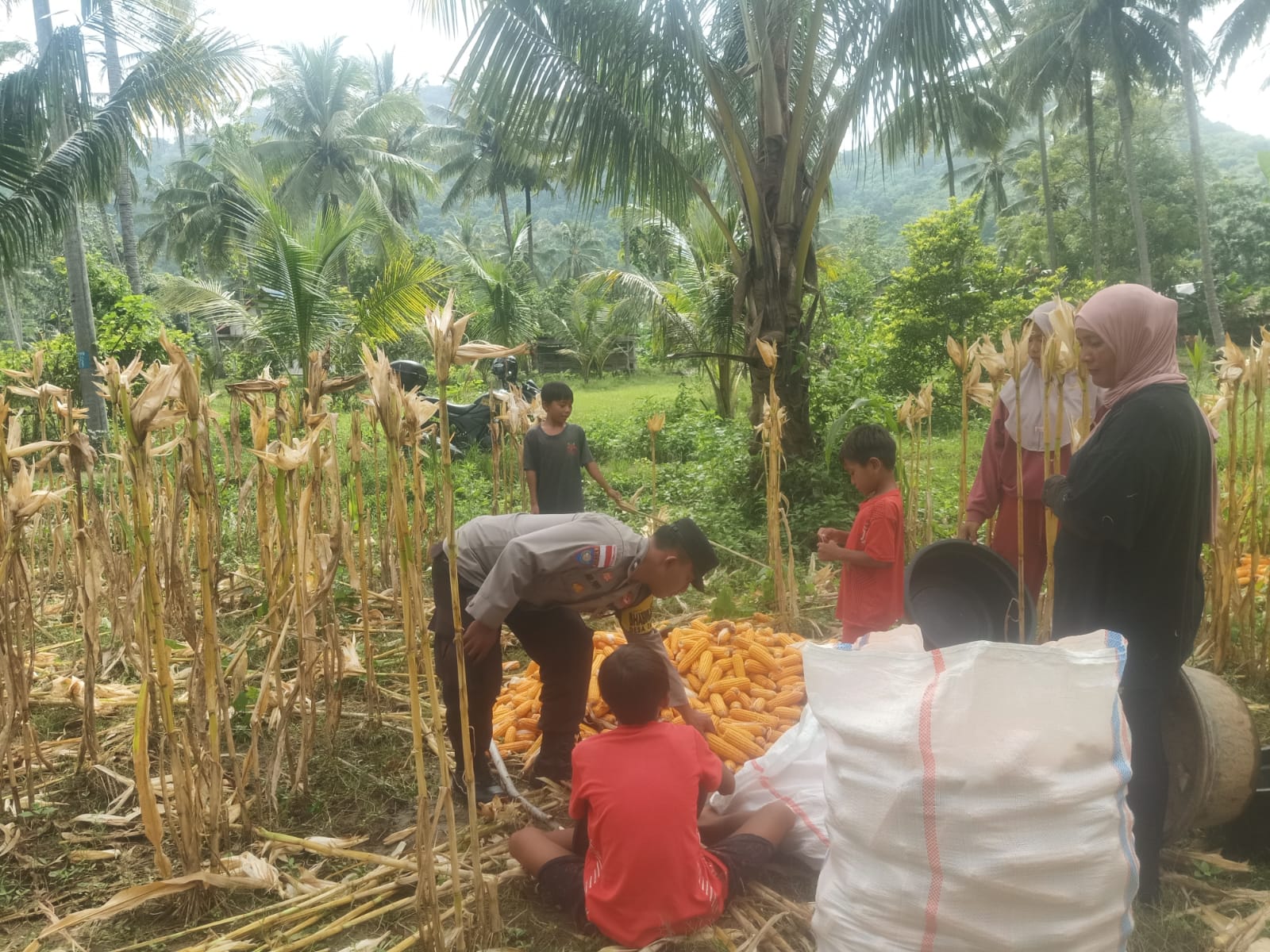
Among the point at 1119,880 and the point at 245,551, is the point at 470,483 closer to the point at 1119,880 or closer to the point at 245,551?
the point at 245,551

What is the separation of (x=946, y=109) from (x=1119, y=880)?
622 centimetres

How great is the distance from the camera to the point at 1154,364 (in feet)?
6.94

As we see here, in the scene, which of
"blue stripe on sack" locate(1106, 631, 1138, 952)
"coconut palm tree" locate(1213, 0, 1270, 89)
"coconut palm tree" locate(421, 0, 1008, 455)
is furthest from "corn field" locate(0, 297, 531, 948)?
"coconut palm tree" locate(1213, 0, 1270, 89)

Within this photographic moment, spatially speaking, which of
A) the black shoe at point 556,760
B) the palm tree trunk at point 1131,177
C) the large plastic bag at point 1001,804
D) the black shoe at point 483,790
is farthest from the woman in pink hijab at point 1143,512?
the palm tree trunk at point 1131,177

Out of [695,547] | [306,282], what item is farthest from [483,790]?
[306,282]

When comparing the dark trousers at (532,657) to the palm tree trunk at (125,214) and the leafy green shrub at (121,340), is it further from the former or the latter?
the palm tree trunk at (125,214)

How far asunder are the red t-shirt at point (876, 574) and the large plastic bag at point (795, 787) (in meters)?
0.77

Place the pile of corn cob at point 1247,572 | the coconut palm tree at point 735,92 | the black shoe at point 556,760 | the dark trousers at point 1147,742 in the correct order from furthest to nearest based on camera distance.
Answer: the coconut palm tree at point 735,92 < the pile of corn cob at point 1247,572 < the black shoe at point 556,760 < the dark trousers at point 1147,742

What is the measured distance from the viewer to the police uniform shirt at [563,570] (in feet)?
8.04

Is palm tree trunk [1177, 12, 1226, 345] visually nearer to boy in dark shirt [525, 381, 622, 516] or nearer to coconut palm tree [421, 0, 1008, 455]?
coconut palm tree [421, 0, 1008, 455]

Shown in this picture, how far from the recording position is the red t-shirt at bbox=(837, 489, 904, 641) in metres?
3.16

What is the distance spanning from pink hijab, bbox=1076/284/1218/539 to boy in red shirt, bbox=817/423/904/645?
3.60 ft

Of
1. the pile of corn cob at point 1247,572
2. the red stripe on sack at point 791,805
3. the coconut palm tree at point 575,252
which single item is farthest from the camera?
the coconut palm tree at point 575,252

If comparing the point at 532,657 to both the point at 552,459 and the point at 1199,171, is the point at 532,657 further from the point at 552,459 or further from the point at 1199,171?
the point at 1199,171
